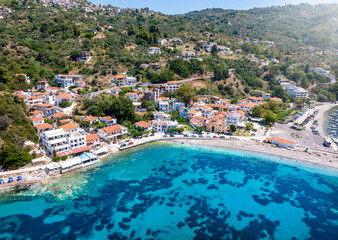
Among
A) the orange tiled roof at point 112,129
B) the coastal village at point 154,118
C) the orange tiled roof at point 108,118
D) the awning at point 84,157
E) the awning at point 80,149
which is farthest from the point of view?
the orange tiled roof at point 108,118

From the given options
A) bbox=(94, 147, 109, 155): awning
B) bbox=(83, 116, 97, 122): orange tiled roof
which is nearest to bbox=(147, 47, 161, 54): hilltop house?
bbox=(83, 116, 97, 122): orange tiled roof

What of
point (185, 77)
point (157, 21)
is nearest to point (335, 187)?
point (185, 77)

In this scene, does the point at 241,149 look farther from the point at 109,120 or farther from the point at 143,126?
the point at 109,120

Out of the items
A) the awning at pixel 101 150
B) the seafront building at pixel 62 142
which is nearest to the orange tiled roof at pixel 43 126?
the seafront building at pixel 62 142

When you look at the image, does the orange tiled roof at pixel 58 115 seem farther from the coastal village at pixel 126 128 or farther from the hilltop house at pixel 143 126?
the hilltop house at pixel 143 126

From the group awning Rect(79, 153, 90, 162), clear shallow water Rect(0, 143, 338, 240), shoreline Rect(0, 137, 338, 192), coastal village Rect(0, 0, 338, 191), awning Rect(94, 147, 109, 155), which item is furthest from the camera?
awning Rect(94, 147, 109, 155)

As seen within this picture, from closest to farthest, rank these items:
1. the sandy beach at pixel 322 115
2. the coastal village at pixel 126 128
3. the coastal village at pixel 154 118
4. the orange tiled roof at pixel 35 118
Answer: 1. the coastal village at pixel 126 128
2. the coastal village at pixel 154 118
3. the orange tiled roof at pixel 35 118
4. the sandy beach at pixel 322 115

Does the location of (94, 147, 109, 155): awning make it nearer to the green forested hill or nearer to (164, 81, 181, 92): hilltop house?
(164, 81, 181, 92): hilltop house
